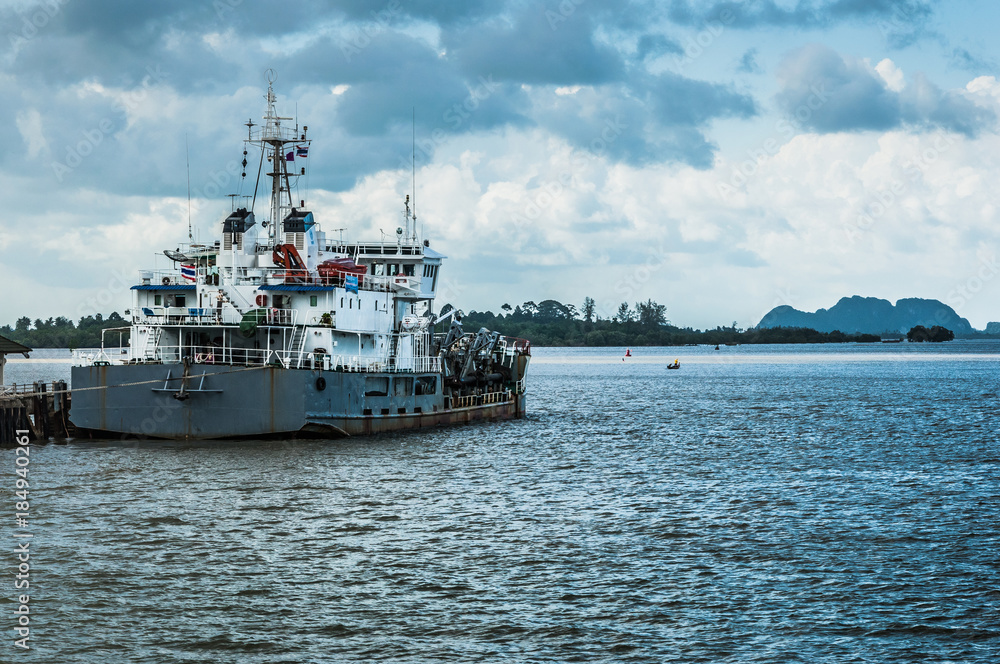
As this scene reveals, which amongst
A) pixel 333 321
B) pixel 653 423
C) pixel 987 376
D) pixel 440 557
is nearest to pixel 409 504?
pixel 440 557

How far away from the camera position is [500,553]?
25.2 m

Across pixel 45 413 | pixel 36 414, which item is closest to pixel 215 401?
pixel 45 413

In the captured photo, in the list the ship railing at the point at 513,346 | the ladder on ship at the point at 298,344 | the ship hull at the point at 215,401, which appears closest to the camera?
the ship hull at the point at 215,401

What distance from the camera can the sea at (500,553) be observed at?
18859mm

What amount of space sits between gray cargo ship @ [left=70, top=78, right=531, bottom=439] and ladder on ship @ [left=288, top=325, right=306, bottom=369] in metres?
0.09

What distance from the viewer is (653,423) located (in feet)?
205

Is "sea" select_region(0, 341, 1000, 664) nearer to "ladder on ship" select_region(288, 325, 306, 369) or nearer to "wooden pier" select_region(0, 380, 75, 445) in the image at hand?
"wooden pier" select_region(0, 380, 75, 445)

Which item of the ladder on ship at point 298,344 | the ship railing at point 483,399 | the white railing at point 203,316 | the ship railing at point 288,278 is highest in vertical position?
the ship railing at point 288,278

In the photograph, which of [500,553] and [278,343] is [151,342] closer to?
[278,343]

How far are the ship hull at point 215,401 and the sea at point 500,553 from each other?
956mm

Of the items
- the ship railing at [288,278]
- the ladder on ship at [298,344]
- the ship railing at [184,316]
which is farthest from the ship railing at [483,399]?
the ship railing at [184,316]

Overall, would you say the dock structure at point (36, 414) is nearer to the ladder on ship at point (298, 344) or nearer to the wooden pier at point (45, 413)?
the wooden pier at point (45, 413)

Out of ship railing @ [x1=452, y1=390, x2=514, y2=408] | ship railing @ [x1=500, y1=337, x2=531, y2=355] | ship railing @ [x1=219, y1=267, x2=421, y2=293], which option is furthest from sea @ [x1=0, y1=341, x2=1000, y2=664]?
ship railing @ [x1=500, y1=337, x2=531, y2=355]

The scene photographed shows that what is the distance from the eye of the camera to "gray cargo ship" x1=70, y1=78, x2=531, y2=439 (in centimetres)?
4116
